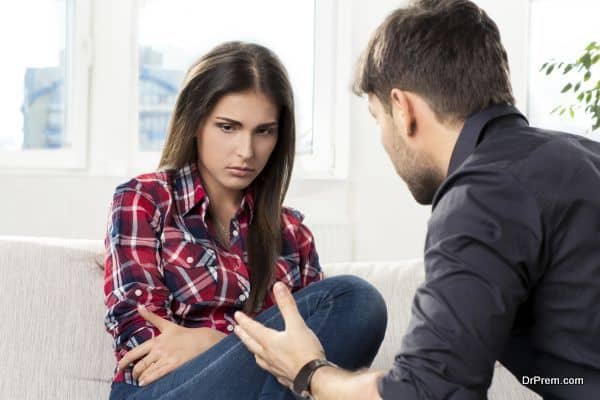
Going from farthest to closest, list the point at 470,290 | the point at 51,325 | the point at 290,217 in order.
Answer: the point at 290,217
the point at 51,325
the point at 470,290

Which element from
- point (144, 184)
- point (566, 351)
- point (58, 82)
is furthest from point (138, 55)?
point (566, 351)

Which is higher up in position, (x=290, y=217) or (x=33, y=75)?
(x=33, y=75)

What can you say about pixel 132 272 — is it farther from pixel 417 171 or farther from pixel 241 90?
pixel 417 171

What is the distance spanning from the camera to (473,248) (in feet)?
3.54

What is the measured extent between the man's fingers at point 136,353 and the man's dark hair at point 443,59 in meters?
0.68

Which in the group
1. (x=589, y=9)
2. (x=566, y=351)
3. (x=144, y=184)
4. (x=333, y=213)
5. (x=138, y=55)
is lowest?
(x=333, y=213)

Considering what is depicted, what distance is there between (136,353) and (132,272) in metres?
0.16

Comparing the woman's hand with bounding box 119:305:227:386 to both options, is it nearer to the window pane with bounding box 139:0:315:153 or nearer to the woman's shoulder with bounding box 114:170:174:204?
the woman's shoulder with bounding box 114:170:174:204

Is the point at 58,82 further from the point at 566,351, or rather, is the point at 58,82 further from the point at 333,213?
the point at 566,351

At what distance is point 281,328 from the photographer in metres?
1.64

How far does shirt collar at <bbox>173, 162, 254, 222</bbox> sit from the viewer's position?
1.92 metres

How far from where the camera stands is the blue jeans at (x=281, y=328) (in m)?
1.58

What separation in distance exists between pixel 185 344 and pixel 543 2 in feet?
10.2

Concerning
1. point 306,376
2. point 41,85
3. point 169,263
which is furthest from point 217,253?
point 41,85
